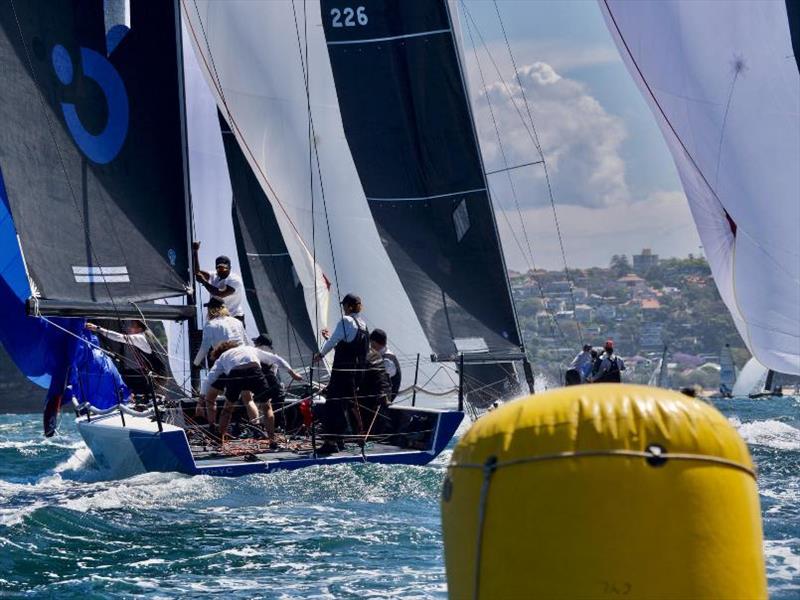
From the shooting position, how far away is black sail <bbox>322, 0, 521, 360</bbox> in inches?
575

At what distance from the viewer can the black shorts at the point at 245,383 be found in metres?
10.0

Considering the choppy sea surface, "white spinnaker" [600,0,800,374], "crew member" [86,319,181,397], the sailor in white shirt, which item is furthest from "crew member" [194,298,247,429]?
"white spinnaker" [600,0,800,374]

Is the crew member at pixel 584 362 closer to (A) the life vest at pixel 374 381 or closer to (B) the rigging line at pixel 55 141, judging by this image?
(A) the life vest at pixel 374 381

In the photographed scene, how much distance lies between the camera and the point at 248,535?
784 centimetres

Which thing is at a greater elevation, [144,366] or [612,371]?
[144,366]

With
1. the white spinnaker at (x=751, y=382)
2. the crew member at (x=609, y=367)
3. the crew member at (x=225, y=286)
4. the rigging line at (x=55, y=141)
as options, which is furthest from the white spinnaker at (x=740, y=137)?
the white spinnaker at (x=751, y=382)

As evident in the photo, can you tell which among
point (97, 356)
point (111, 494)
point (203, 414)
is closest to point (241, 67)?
point (97, 356)

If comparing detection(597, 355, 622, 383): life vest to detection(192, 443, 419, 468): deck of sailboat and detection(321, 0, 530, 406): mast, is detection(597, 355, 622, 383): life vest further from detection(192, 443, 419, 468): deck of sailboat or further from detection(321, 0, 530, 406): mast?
detection(192, 443, 419, 468): deck of sailboat

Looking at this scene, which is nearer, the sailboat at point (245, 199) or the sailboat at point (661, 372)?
the sailboat at point (245, 199)

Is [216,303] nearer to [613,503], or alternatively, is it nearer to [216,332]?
[216,332]

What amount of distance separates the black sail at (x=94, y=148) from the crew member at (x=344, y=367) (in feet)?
5.44

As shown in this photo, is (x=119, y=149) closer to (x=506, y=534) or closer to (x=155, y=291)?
(x=155, y=291)

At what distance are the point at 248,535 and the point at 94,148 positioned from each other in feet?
13.7

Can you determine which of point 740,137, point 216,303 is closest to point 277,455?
point 216,303
